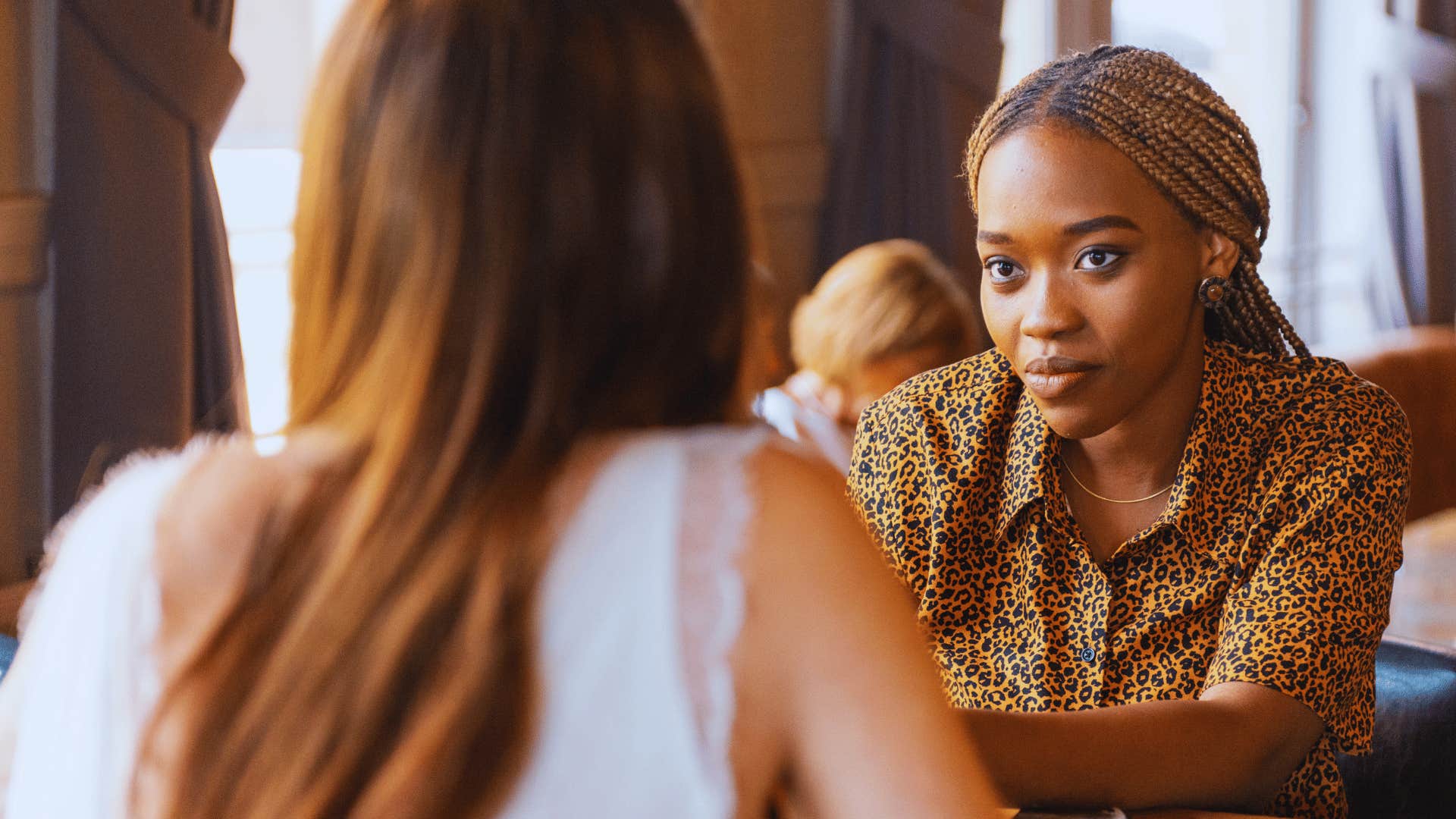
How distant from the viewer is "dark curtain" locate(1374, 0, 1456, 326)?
265 inches

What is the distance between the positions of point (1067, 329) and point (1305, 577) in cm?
35

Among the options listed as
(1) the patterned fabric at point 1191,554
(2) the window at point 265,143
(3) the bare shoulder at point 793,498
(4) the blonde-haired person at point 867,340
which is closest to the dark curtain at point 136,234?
(2) the window at point 265,143

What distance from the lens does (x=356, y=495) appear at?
2.41 feet

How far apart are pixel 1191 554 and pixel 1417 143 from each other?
19.6ft

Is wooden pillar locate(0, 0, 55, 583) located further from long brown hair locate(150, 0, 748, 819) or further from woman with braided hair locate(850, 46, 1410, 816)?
long brown hair locate(150, 0, 748, 819)

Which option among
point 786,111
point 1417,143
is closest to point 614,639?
point 786,111


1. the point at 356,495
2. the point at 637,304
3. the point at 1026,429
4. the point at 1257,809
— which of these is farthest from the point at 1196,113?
the point at 356,495

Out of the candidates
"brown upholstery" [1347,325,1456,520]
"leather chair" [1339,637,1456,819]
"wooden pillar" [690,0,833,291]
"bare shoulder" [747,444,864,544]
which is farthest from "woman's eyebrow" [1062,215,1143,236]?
"wooden pillar" [690,0,833,291]

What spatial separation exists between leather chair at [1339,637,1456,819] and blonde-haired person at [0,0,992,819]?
48.6 inches

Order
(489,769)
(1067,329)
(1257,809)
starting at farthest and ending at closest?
(1067,329), (1257,809), (489,769)

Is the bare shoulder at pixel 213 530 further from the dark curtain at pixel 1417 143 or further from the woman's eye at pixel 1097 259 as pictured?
the dark curtain at pixel 1417 143

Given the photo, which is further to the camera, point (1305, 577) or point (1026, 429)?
point (1026, 429)

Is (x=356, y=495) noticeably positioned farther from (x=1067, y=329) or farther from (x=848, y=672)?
(x=1067, y=329)

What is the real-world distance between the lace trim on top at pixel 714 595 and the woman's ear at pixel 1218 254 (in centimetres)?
100
